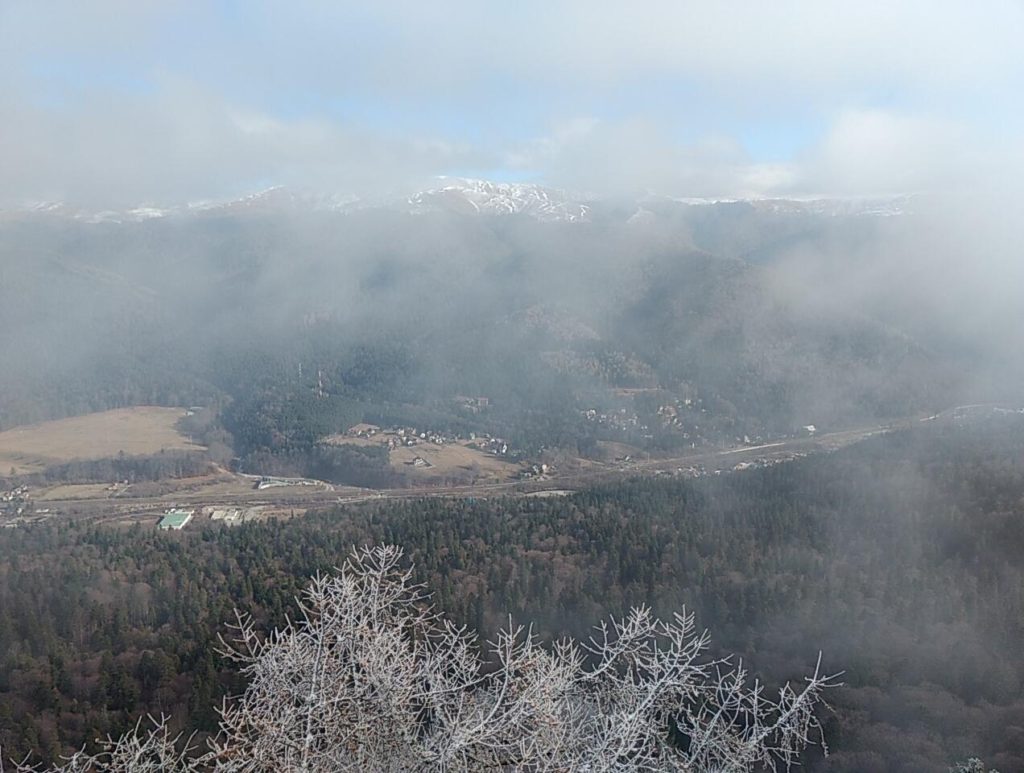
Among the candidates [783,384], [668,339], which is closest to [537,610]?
[783,384]

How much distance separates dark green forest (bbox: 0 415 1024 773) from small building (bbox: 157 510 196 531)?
326cm

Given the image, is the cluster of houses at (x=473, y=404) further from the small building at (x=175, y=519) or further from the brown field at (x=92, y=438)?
the small building at (x=175, y=519)

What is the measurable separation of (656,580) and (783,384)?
57461 millimetres

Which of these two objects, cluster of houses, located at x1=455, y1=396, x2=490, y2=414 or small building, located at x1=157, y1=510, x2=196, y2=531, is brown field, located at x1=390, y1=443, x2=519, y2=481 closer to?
cluster of houses, located at x1=455, y1=396, x2=490, y2=414

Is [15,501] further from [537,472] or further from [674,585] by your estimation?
[674,585]

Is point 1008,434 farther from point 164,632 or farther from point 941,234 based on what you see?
point 941,234

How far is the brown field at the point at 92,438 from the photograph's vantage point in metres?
62.3

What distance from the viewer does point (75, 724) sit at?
17.7 meters

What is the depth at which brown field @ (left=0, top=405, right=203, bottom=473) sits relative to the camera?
6234cm

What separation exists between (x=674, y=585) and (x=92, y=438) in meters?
61.3

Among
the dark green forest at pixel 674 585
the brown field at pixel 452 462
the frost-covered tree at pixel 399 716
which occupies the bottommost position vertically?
the brown field at pixel 452 462

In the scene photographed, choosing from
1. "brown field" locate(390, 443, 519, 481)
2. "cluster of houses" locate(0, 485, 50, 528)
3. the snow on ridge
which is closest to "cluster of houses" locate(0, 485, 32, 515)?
"cluster of houses" locate(0, 485, 50, 528)

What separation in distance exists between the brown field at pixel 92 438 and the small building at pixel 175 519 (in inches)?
782

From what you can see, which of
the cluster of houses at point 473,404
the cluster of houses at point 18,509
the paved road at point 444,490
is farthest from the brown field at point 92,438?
the cluster of houses at point 473,404
